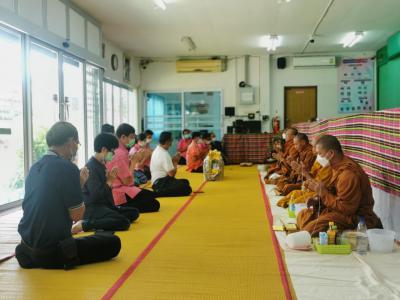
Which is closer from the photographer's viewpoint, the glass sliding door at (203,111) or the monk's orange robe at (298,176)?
the monk's orange robe at (298,176)

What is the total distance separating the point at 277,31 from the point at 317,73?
3130mm

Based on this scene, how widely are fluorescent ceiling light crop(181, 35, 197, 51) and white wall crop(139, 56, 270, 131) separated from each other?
1539mm

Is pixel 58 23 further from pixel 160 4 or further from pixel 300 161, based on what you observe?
pixel 300 161

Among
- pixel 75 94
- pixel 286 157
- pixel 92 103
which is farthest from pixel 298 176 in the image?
pixel 92 103

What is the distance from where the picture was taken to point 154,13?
7.51 m

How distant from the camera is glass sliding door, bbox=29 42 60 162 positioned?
5950mm

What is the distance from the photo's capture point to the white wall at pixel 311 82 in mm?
11555

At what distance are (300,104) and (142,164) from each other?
6.11 meters

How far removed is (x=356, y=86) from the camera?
11.4 meters

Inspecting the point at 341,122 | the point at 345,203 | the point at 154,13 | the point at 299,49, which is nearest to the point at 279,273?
the point at 345,203

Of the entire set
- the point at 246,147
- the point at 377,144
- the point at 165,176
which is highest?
the point at 377,144

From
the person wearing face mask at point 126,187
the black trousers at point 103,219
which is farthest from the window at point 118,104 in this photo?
the black trousers at point 103,219

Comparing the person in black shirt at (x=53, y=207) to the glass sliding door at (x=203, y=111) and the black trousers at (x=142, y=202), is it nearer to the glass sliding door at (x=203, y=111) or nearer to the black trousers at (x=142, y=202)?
the black trousers at (x=142, y=202)

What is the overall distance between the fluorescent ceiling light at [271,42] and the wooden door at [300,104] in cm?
160
